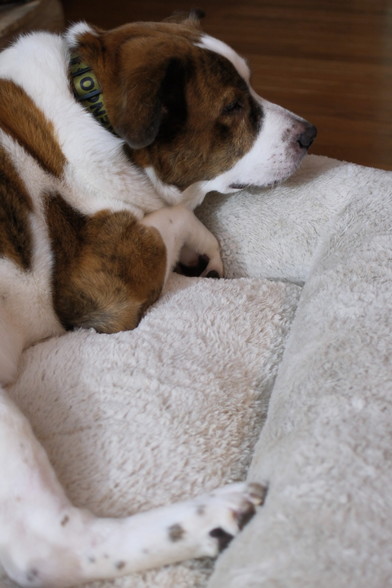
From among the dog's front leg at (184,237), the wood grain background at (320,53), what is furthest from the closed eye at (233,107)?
the wood grain background at (320,53)

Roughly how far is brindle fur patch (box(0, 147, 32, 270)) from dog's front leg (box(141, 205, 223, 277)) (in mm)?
296

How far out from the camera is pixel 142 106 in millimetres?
1468

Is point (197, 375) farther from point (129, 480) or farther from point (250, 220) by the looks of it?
point (250, 220)

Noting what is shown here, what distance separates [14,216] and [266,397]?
0.65 m

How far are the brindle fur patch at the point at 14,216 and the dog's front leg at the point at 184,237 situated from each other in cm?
30

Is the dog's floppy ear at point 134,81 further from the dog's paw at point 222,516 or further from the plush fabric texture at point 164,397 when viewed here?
the dog's paw at point 222,516

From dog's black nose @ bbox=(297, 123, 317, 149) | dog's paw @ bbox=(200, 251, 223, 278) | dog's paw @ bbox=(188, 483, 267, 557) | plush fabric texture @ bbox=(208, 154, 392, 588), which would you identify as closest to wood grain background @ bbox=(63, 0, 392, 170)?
dog's black nose @ bbox=(297, 123, 317, 149)

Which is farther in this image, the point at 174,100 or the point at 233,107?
the point at 233,107

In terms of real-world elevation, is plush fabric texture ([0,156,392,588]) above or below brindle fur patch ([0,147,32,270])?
below

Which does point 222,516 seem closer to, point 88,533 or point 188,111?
point 88,533

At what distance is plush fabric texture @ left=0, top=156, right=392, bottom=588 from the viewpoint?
102 cm

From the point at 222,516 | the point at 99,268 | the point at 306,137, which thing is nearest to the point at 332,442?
the point at 222,516

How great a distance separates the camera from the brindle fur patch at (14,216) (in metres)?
1.49

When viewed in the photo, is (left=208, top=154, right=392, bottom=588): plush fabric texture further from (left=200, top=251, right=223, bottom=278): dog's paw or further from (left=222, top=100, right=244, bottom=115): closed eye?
(left=222, top=100, right=244, bottom=115): closed eye
